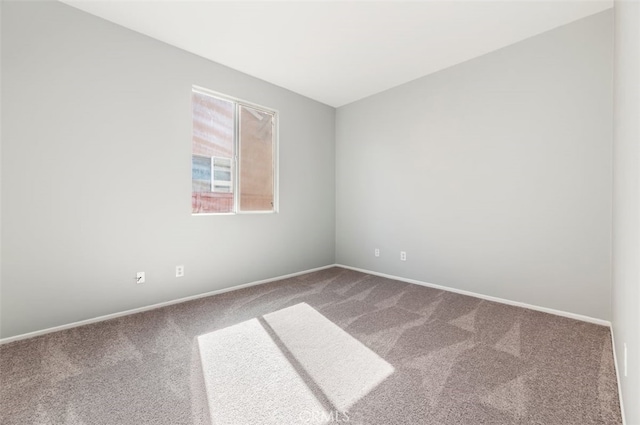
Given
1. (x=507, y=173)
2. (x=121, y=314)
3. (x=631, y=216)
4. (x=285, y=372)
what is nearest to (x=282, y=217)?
(x=121, y=314)

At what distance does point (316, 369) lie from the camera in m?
1.66

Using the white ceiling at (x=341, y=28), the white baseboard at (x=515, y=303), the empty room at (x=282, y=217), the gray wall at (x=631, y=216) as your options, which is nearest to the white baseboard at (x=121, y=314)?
the empty room at (x=282, y=217)

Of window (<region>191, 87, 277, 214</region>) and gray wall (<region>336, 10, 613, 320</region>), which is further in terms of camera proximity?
window (<region>191, 87, 277, 214</region>)

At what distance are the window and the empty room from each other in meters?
0.03

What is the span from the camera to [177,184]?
2.83 meters

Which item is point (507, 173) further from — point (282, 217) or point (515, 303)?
point (282, 217)

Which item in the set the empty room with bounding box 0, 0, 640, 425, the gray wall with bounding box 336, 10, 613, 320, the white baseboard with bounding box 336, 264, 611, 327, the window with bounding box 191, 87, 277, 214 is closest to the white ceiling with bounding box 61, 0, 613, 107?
the empty room with bounding box 0, 0, 640, 425

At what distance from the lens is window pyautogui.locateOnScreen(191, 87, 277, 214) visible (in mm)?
3074

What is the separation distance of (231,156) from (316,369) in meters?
2.73

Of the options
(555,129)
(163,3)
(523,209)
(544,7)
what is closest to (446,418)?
(523,209)

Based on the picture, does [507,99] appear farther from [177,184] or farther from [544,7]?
[177,184]

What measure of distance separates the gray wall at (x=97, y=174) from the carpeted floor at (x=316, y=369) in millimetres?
391

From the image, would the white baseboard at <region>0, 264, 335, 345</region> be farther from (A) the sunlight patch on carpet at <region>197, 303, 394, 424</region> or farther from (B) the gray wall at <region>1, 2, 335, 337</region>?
(A) the sunlight patch on carpet at <region>197, 303, 394, 424</region>

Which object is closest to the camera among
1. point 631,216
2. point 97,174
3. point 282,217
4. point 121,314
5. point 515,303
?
point 631,216
